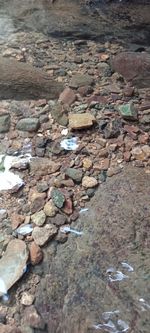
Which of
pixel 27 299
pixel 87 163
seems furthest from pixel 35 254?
pixel 87 163

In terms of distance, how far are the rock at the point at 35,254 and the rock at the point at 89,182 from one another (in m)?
0.47

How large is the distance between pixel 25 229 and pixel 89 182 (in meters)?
0.45

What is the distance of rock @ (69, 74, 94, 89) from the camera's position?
301cm

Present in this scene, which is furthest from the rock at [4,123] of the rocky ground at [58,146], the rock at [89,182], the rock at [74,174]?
the rock at [89,182]

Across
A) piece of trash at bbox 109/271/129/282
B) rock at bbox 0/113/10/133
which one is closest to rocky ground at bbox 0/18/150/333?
rock at bbox 0/113/10/133

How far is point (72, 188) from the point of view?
7.59 ft

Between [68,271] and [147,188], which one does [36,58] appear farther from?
[68,271]

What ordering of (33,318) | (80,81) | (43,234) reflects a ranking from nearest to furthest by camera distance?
(33,318) → (43,234) → (80,81)

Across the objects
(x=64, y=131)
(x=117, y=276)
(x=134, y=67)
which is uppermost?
(x=134, y=67)

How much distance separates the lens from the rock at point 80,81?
9.87 ft

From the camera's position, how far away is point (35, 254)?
6.56 feet

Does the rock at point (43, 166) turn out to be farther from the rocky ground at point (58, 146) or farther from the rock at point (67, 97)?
the rock at point (67, 97)

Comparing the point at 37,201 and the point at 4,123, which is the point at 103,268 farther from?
the point at 4,123

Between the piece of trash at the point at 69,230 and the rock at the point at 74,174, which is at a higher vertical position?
the rock at the point at 74,174
